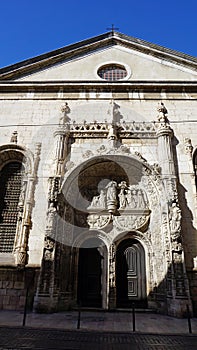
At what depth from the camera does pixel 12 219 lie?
941 cm

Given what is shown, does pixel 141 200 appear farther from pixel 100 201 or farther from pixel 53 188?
pixel 53 188

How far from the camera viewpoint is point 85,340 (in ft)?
14.5

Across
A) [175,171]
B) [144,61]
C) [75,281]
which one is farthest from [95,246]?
[144,61]

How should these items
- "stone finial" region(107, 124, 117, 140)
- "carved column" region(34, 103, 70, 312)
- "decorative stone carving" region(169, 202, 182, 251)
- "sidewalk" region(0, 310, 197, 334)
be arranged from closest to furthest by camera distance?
1. "sidewalk" region(0, 310, 197, 334)
2. "carved column" region(34, 103, 70, 312)
3. "decorative stone carving" region(169, 202, 182, 251)
4. "stone finial" region(107, 124, 117, 140)

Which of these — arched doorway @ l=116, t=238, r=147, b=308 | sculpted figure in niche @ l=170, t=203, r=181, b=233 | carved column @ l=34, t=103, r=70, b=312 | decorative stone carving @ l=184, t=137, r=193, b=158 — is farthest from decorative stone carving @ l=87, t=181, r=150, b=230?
decorative stone carving @ l=184, t=137, r=193, b=158

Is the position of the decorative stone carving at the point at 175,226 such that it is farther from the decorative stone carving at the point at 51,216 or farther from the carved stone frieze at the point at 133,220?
the decorative stone carving at the point at 51,216

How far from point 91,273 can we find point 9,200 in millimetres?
4342

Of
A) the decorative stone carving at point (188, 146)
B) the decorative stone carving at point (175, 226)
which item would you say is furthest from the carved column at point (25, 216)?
the decorative stone carving at point (188, 146)

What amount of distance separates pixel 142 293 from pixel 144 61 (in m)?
11.4

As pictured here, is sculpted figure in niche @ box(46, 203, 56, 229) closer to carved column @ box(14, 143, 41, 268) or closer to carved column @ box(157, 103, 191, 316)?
carved column @ box(14, 143, 41, 268)

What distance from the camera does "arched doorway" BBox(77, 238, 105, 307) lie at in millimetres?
8508

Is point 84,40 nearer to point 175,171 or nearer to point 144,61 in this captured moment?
point 144,61

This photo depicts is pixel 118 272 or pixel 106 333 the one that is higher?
pixel 118 272

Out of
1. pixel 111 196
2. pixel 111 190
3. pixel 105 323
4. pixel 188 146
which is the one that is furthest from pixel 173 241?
pixel 188 146
